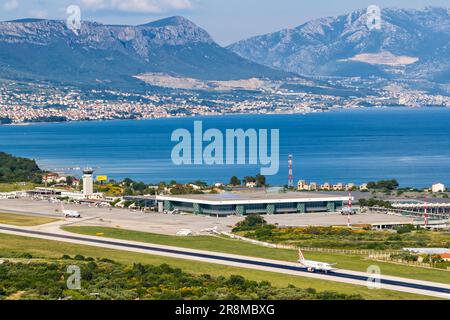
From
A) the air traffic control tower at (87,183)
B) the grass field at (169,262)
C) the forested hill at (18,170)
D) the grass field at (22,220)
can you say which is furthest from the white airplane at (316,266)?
the forested hill at (18,170)

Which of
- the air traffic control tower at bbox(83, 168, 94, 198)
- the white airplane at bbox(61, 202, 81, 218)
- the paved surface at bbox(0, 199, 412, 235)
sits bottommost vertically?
the paved surface at bbox(0, 199, 412, 235)

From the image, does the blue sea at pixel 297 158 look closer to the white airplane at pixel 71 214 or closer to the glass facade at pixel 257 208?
the glass facade at pixel 257 208

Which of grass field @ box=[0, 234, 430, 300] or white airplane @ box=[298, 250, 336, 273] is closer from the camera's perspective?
grass field @ box=[0, 234, 430, 300]

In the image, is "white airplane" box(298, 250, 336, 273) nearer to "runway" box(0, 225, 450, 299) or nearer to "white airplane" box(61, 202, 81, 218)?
"runway" box(0, 225, 450, 299)

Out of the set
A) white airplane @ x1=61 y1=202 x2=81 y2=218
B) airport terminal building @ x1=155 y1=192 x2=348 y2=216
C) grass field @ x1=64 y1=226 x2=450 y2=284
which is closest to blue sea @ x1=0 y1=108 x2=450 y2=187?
airport terminal building @ x1=155 y1=192 x2=348 y2=216

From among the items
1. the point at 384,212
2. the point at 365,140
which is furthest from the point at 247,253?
the point at 365,140

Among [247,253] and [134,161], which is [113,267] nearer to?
[247,253]
